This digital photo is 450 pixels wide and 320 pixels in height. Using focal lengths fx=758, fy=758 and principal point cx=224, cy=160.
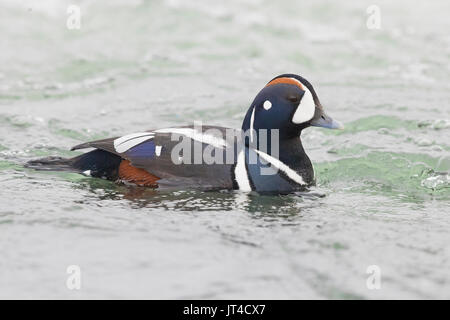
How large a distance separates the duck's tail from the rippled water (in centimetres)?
10

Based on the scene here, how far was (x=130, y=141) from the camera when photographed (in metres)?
6.47

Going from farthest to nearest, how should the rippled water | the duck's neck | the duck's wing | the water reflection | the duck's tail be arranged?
the duck's tail → the duck's neck → the duck's wing → the water reflection → the rippled water

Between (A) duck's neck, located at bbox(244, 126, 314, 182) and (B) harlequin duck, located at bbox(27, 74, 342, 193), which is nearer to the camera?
(B) harlequin duck, located at bbox(27, 74, 342, 193)

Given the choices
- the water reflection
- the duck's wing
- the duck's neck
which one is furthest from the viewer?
the duck's neck

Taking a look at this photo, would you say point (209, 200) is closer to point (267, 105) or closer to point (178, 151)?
point (178, 151)

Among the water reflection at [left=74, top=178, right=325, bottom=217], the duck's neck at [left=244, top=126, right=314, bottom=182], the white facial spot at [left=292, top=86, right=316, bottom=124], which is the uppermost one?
the white facial spot at [left=292, top=86, right=316, bottom=124]

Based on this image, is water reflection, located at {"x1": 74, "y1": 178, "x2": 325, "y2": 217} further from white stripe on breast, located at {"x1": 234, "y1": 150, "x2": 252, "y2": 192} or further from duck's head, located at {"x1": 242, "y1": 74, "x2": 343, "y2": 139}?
duck's head, located at {"x1": 242, "y1": 74, "x2": 343, "y2": 139}

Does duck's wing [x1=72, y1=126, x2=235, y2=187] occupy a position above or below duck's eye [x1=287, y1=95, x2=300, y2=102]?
below

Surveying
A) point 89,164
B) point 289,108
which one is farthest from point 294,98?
point 89,164

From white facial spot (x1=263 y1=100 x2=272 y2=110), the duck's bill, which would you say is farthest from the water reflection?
white facial spot (x1=263 y1=100 x2=272 y2=110)

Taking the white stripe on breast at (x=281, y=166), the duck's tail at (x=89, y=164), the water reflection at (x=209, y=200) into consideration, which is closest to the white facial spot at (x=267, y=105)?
the white stripe on breast at (x=281, y=166)

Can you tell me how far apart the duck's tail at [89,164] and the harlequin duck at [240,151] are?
2cm

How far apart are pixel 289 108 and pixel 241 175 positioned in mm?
690

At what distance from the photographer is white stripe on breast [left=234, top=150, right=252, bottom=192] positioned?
6.16 m
